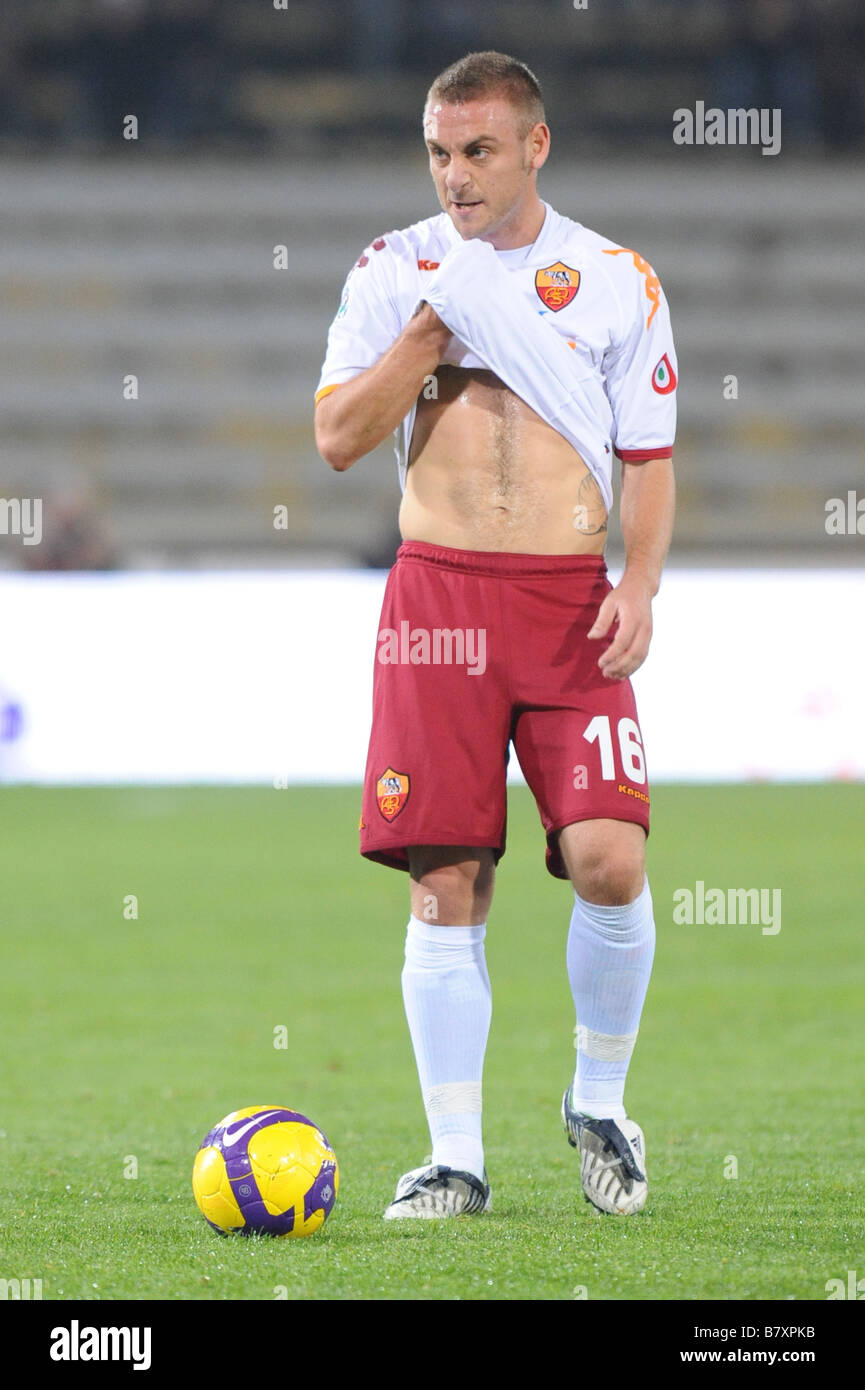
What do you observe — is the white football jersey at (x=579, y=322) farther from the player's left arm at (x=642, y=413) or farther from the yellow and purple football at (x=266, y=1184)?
the yellow and purple football at (x=266, y=1184)

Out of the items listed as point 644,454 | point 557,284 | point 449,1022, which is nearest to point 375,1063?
point 449,1022

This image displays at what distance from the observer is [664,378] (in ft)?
13.2

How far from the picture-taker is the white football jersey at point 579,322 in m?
3.91

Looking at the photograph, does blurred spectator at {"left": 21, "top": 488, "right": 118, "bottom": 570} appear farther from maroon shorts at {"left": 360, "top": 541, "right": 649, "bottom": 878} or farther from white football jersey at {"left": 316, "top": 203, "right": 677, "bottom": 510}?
maroon shorts at {"left": 360, "top": 541, "right": 649, "bottom": 878}

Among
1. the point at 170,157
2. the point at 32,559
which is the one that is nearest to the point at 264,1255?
the point at 32,559

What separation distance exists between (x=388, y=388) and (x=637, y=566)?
0.63 m

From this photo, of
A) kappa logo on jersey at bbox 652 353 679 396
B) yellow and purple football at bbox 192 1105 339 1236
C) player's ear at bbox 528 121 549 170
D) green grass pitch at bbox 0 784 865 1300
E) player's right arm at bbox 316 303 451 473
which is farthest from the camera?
kappa logo on jersey at bbox 652 353 679 396

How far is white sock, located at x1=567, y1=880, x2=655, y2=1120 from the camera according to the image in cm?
393

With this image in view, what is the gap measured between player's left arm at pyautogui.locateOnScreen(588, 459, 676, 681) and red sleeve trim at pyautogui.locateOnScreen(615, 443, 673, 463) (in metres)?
0.01

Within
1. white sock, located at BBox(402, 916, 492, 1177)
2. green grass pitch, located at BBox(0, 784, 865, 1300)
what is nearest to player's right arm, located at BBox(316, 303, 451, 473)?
white sock, located at BBox(402, 916, 492, 1177)

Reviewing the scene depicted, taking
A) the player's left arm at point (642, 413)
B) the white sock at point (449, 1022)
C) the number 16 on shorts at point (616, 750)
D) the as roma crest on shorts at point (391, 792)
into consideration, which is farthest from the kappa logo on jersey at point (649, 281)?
the white sock at point (449, 1022)

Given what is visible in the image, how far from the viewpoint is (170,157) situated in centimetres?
2045

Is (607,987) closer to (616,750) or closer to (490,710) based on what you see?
(616,750)
